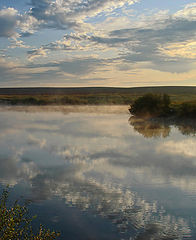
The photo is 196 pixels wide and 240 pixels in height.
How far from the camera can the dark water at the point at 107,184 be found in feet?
26.6

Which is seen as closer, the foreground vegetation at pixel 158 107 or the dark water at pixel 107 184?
the dark water at pixel 107 184

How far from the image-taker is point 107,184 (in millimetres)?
11773

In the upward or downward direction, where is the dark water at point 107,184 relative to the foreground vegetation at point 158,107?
downward

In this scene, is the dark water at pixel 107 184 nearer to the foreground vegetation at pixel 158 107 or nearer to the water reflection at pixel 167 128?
the water reflection at pixel 167 128

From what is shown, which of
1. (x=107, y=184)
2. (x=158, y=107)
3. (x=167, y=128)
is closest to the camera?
(x=107, y=184)

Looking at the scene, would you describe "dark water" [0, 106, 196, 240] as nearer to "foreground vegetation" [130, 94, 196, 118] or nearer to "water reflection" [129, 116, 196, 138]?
"water reflection" [129, 116, 196, 138]

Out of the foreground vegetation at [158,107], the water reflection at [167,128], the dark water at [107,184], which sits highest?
the foreground vegetation at [158,107]

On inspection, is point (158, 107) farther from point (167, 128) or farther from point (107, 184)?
point (107, 184)

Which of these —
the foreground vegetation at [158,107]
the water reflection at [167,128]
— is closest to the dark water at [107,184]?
the water reflection at [167,128]

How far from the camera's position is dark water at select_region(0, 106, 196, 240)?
8102 millimetres

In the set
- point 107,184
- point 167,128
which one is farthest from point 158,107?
point 107,184

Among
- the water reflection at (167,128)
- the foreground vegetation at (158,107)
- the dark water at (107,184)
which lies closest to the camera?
the dark water at (107,184)

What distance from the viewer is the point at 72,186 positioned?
11.4m

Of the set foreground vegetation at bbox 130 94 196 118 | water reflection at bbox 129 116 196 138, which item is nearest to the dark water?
water reflection at bbox 129 116 196 138
